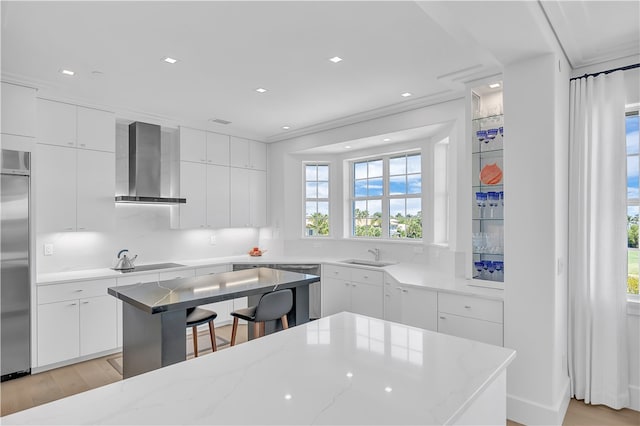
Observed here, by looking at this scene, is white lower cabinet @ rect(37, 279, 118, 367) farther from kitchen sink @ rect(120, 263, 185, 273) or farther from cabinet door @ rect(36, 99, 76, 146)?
cabinet door @ rect(36, 99, 76, 146)

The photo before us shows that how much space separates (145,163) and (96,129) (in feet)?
2.06

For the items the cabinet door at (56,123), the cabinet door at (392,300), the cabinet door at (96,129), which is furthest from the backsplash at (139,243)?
the cabinet door at (392,300)

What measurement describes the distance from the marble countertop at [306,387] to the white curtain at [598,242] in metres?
1.96

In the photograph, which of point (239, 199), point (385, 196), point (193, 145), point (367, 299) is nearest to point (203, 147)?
point (193, 145)

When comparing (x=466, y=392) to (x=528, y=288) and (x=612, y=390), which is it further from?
(x=612, y=390)

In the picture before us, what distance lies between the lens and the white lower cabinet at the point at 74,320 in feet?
11.4

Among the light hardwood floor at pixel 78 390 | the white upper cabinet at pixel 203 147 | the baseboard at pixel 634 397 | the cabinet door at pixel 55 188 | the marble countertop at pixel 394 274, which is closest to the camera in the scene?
the light hardwood floor at pixel 78 390

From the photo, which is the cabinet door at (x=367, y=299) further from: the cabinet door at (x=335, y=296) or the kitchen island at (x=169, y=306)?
the kitchen island at (x=169, y=306)

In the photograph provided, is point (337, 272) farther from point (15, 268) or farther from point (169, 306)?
point (15, 268)

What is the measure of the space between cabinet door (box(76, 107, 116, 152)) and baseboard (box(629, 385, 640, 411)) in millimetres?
5204

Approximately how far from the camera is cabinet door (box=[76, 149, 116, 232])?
→ 3.93m

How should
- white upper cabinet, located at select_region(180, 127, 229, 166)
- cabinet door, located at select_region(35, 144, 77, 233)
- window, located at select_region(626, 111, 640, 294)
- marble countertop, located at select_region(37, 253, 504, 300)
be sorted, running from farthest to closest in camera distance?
white upper cabinet, located at select_region(180, 127, 229, 166), cabinet door, located at select_region(35, 144, 77, 233), marble countertop, located at select_region(37, 253, 504, 300), window, located at select_region(626, 111, 640, 294)

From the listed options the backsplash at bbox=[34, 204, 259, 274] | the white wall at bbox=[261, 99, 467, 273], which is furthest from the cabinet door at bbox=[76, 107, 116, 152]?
the white wall at bbox=[261, 99, 467, 273]

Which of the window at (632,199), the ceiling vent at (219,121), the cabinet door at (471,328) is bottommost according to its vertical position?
the cabinet door at (471,328)
